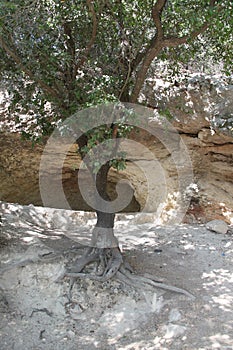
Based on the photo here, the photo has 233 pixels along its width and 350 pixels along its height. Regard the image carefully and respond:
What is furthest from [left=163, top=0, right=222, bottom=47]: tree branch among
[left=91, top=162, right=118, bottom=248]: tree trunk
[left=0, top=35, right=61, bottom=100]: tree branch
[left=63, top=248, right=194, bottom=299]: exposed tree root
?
[left=63, top=248, right=194, bottom=299]: exposed tree root

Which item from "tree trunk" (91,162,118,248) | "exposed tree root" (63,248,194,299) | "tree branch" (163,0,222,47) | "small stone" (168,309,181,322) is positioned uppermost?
"tree branch" (163,0,222,47)

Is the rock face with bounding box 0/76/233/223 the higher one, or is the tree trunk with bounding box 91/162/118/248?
the rock face with bounding box 0/76/233/223

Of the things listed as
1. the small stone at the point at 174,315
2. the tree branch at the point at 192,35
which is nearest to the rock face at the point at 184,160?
the tree branch at the point at 192,35

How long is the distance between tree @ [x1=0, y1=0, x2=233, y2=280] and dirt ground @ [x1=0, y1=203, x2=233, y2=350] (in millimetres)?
401

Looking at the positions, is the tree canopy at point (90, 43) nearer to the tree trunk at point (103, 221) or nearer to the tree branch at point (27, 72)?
the tree branch at point (27, 72)

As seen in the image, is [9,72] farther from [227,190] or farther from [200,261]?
[227,190]

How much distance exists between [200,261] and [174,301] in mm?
1383

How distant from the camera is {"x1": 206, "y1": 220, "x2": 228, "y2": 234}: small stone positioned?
7.31m

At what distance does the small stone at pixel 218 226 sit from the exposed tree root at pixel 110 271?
2.54m

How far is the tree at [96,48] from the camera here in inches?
184

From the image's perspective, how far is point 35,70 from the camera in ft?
17.3

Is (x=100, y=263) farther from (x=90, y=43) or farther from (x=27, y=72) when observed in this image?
(x=90, y=43)

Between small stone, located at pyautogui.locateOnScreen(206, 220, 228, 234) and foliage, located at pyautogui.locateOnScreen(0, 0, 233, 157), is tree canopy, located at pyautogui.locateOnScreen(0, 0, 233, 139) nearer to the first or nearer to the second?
foliage, located at pyautogui.locateOnScreen(0, 0, 233, 157)

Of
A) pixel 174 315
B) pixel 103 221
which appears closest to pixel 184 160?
pixel 103 221
